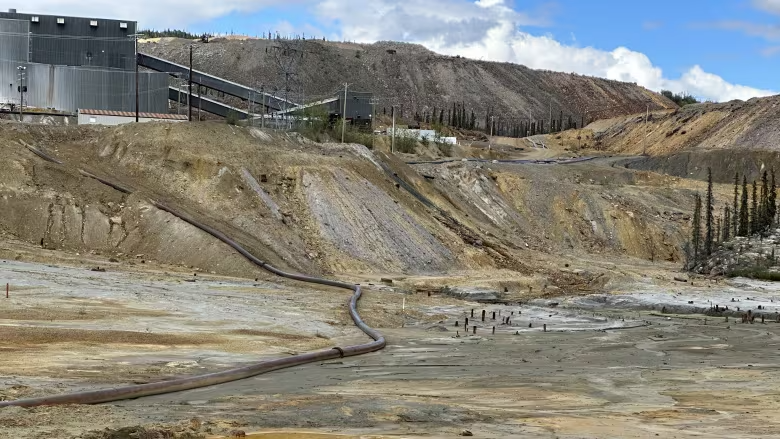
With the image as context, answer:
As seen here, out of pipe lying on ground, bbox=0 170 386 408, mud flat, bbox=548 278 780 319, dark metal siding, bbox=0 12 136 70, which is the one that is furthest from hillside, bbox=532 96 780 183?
pipe lying on ground, bbox=0 170 386 408

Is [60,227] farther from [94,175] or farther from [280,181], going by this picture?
[280,181]

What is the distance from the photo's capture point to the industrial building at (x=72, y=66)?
8681 cm

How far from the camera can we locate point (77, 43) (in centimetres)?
9531

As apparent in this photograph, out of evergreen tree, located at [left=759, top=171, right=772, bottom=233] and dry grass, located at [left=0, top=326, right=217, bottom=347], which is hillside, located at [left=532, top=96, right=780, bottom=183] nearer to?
evergreen tree, located at [left=759, top=171, right=772, bottom=233]

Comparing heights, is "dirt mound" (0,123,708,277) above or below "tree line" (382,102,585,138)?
below

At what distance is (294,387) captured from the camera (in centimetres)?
2116

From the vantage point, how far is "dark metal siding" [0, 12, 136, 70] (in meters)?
94.3

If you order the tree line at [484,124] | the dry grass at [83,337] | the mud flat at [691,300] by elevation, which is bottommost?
the mud flat at [691,300]

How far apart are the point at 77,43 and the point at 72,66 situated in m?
6.05

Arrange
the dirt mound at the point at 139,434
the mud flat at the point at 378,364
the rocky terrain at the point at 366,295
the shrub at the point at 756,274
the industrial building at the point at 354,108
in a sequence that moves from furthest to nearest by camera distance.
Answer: the industrial building at the point at 354,108
the shrub at the point at 756,274
the rocky terrain at the point at 366,295
the mud flat at the point at 378,364
the dirt mound at the point at 139,434

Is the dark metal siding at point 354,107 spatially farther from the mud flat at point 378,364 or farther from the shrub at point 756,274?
the mud flat at point 378,364

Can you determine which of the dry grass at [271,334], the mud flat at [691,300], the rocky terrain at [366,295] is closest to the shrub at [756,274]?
the rocky terrain at [366,295]

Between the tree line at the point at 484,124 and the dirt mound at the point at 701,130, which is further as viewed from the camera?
the tree line at the point at 484,124

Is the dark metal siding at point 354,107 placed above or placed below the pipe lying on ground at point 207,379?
above
